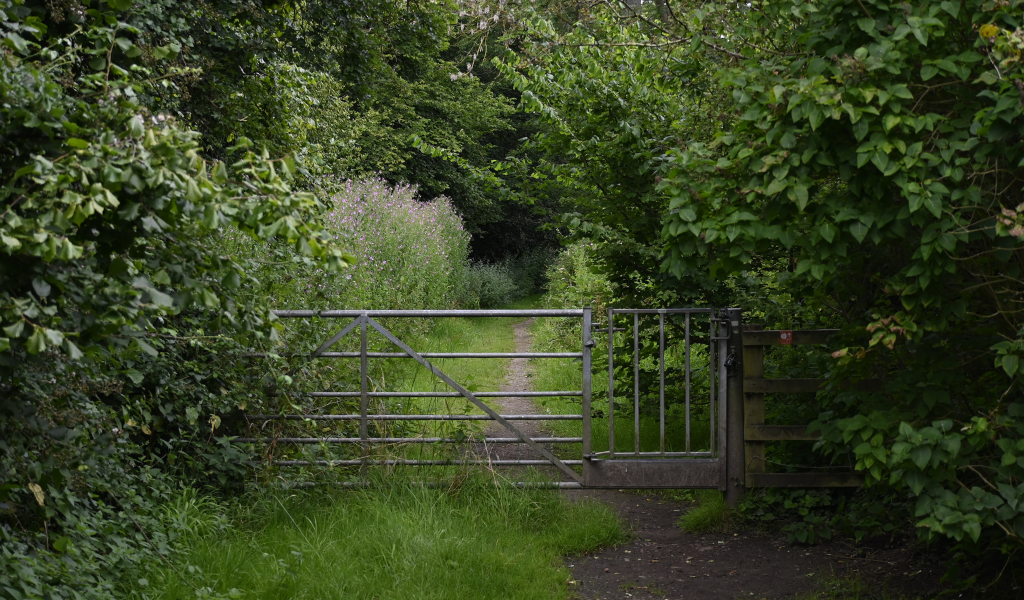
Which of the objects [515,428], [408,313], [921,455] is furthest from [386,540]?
[921,455]

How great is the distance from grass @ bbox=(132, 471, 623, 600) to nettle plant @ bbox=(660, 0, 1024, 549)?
1.94m

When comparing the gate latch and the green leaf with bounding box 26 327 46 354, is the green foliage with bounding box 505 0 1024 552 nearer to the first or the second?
the gate latch

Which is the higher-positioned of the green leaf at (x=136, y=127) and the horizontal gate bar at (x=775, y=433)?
the green leaf at (x=136, y=127)

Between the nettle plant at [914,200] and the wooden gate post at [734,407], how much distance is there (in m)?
1.42

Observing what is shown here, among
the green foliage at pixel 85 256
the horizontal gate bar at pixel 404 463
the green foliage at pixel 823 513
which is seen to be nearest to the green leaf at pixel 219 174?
the green foliage at pixel 85 256

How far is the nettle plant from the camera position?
10.2 ft

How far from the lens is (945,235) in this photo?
124 inches

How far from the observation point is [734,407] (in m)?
5.52

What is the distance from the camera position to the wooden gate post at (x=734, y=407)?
5449mm

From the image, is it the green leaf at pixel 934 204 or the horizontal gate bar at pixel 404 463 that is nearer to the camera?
the green leaf at pixel 934 204

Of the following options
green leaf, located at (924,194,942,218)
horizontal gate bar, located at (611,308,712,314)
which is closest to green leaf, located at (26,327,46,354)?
green leaf, located at (924,194,942,218)

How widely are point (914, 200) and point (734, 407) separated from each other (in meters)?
2.69

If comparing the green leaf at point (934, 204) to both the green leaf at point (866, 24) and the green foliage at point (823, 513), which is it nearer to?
the green leaf at point (866, 24)

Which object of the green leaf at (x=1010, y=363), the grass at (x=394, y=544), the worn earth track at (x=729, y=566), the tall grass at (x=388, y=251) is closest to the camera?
the green leaf at (x=1010, y=363)
